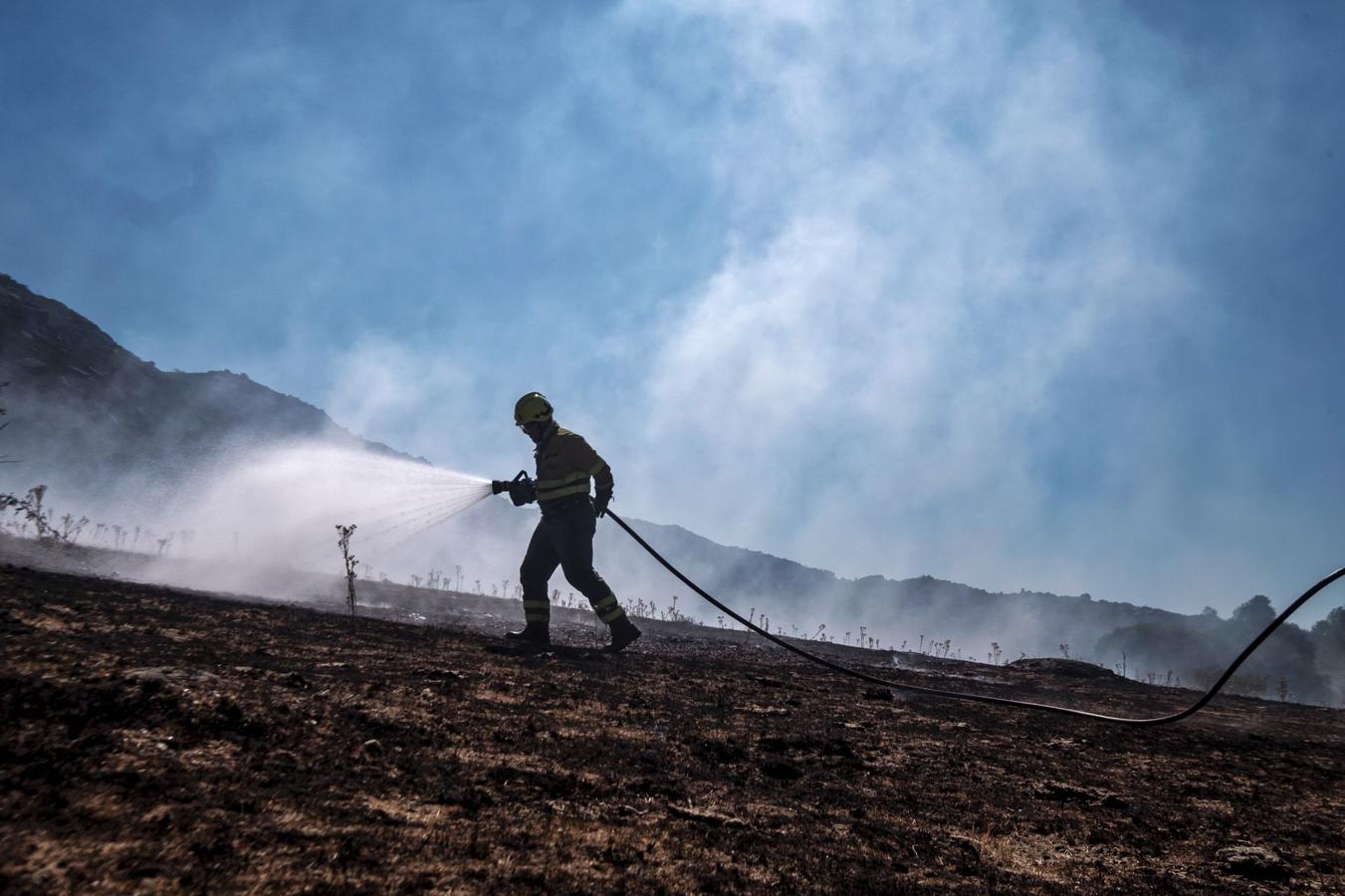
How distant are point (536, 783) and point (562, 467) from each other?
18.4ft

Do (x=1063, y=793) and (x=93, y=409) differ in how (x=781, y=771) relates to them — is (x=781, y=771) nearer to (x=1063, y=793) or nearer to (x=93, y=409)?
(x=1063, y=793)

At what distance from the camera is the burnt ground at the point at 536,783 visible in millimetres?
1925

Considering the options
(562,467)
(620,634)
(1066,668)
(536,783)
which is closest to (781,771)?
(536,783)

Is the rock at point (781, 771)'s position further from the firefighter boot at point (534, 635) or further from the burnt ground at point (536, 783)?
the firefighter boot at point (534, 635)

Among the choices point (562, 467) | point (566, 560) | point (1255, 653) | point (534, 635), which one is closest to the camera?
point (534, 635)

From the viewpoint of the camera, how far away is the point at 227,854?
1.79 m

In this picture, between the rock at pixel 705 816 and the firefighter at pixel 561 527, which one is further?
the firefighter at pixel 561 527

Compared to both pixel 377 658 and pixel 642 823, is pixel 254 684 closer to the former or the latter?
pixel 377 658

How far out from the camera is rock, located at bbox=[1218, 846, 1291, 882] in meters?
2.78

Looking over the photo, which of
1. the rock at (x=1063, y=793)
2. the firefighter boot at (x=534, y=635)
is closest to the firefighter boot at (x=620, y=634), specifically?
the firefighter boot at (x=534, y=635)

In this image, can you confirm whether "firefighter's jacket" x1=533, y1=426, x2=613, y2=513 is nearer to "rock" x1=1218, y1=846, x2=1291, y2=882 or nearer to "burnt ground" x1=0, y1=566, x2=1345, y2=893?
"burnt ground" x1=0, y1=566, x2=1345, y2=893

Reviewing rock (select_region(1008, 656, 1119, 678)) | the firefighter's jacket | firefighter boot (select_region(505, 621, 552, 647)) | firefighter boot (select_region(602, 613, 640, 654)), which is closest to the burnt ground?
firefighter boot (select_region(505, 621, 552, 647))

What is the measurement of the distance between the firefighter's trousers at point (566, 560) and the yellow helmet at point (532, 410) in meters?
1.15

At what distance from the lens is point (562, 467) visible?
8297 mm
